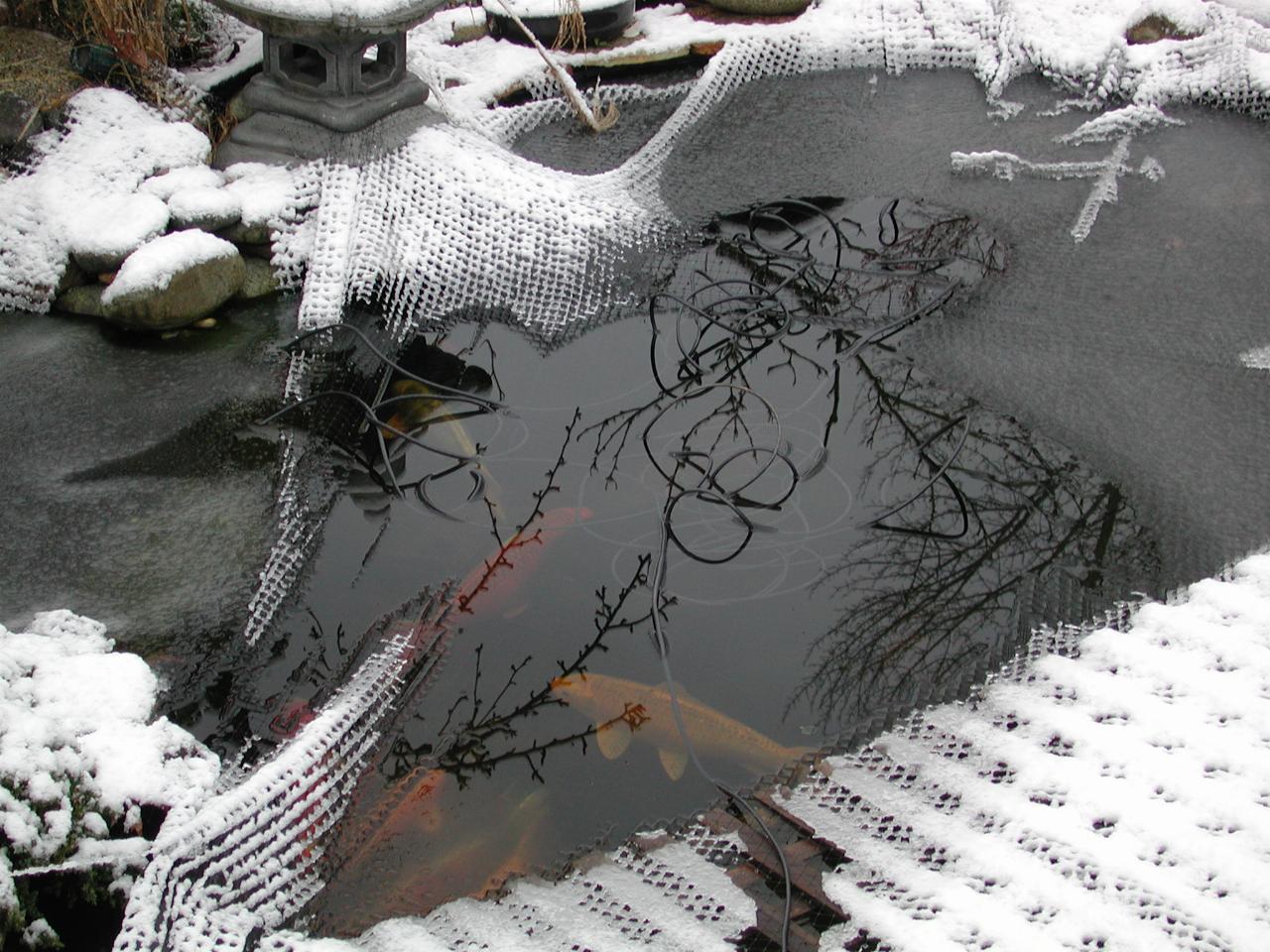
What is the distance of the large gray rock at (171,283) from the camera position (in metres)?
4.08

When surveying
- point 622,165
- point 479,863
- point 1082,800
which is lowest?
point 479,863

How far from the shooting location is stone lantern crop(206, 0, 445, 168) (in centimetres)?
442

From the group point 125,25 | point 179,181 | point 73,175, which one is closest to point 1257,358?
point 179,181

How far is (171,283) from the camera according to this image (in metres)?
4.11

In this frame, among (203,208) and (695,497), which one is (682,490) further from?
(203,208)

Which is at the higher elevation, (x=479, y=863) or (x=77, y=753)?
(x=77, y=753)

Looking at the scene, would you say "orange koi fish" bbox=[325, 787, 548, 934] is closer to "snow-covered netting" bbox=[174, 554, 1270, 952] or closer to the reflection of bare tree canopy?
"snow-covered netting" bbox=[174, 554, 1270, 952]

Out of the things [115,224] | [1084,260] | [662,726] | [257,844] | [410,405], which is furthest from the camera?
[1084,260]

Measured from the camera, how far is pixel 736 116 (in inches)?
219

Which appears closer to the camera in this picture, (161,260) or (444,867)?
(444,867)

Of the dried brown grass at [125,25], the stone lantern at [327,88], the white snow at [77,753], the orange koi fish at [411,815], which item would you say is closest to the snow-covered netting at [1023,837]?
A: the orange koi fish at [411,815]

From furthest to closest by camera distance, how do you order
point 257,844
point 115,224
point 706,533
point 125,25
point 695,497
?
point 125,25 → point 115,224 → point 695,497 → point 706,533 → point 257,844

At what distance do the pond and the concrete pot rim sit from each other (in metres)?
1.08

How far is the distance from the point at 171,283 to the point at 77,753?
2.04m
